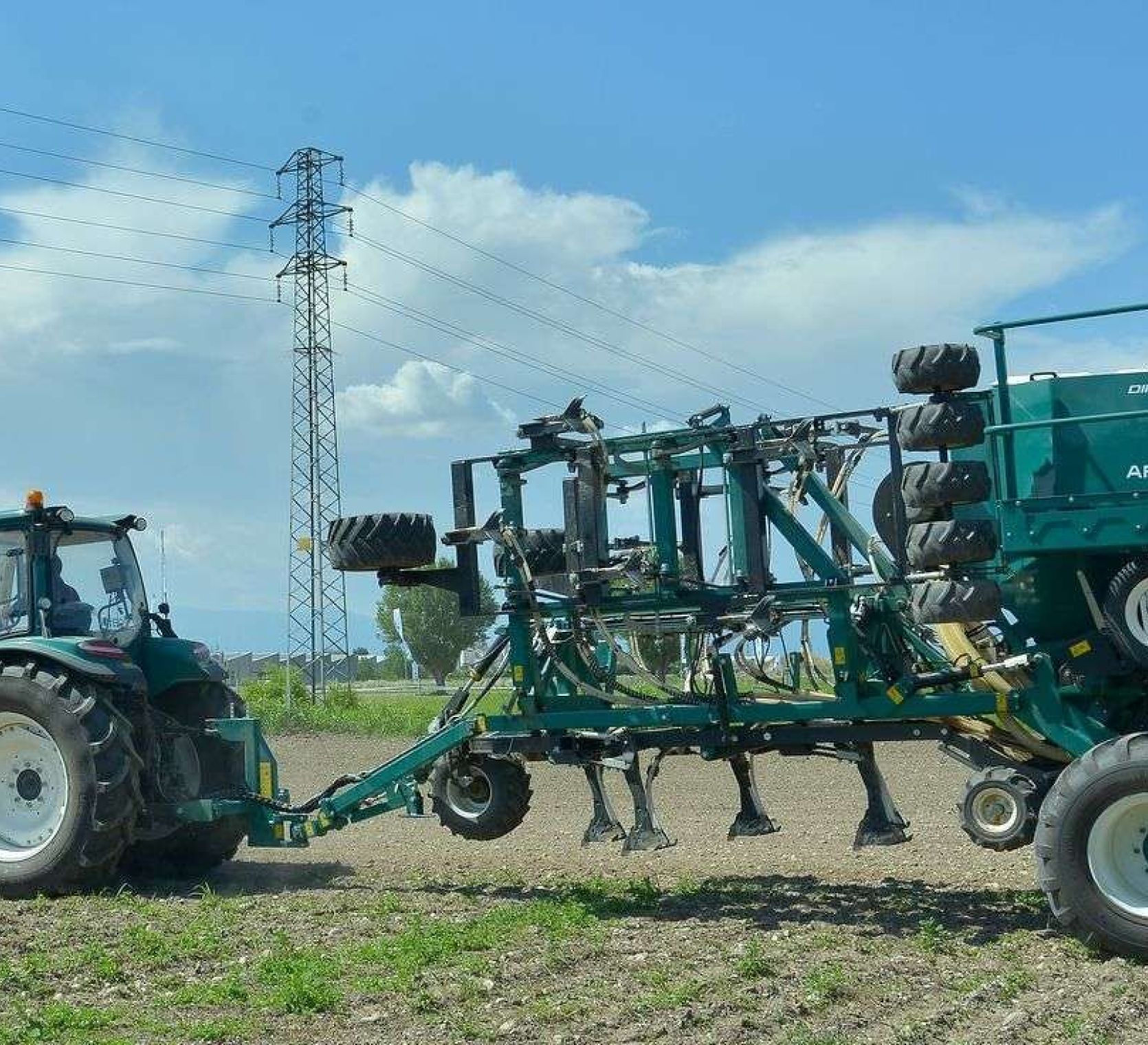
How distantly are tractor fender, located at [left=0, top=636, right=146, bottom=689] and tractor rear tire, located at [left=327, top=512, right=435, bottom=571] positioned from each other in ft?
5.32

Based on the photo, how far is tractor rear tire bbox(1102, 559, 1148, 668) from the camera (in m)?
8.83

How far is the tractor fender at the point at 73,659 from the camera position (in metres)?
11.1

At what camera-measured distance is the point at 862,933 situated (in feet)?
30.5

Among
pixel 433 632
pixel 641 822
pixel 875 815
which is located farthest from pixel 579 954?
pixel 433 632

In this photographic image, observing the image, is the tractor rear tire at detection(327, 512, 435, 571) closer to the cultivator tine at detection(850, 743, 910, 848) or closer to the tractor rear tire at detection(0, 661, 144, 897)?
the tractor rear tire at detection(0, 661, 144, 897)

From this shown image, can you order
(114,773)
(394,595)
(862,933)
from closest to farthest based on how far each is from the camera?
1. (862,933)
2. (114,773)
3. (394,595)

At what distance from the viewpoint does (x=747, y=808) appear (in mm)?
10664

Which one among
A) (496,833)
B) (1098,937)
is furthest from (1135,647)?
(496,833)

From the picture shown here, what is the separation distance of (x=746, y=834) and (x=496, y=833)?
180 cm

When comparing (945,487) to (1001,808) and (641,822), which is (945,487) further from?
(641,822)

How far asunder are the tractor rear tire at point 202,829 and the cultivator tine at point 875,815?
4.76m

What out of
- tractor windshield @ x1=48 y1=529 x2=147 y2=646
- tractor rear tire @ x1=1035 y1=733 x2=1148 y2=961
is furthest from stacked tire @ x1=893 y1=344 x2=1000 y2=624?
tractor windshield @ x1=48 y1=529 x2=147 y2=646

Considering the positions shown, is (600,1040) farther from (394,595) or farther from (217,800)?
(394,595)

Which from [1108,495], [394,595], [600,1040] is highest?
[394,595]
